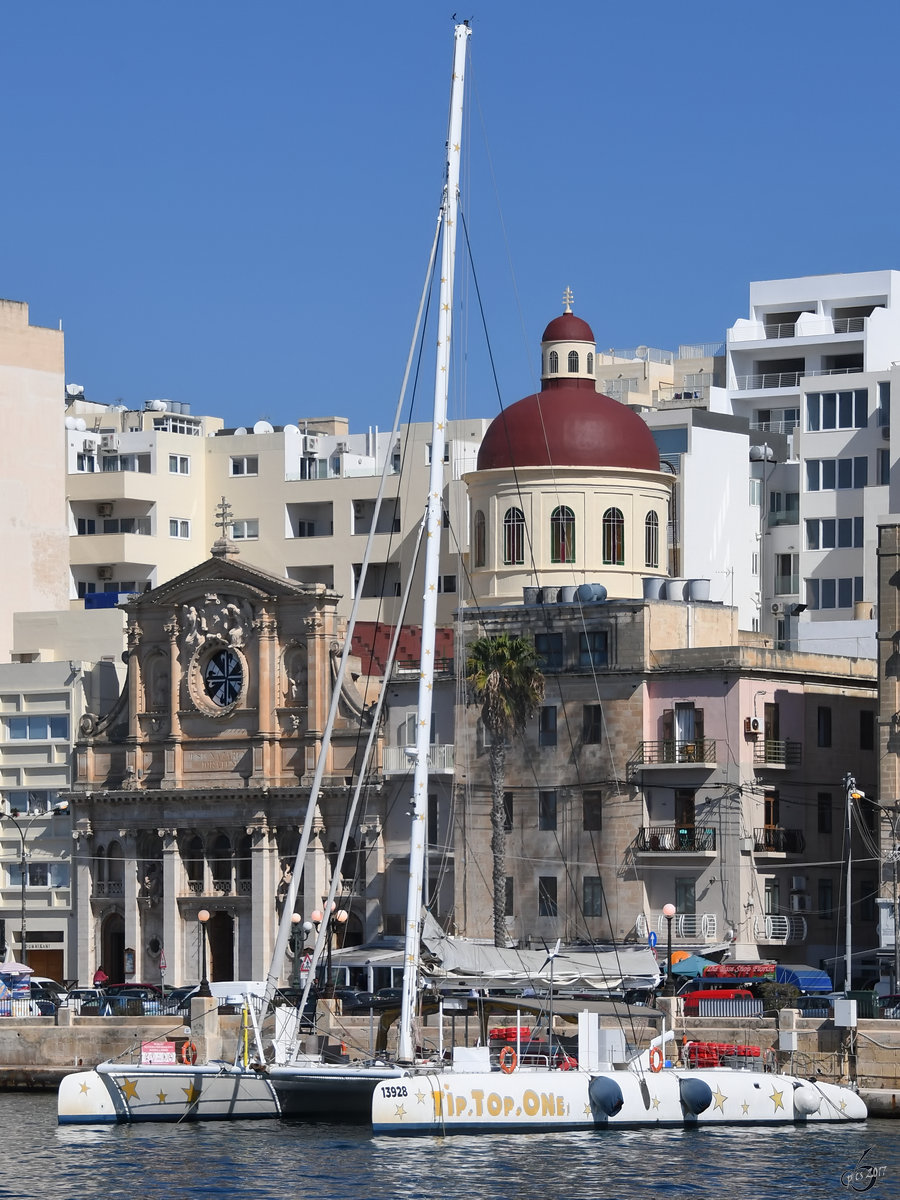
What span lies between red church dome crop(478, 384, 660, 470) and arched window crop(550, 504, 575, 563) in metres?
1.86

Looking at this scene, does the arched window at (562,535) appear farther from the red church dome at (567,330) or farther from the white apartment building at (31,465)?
the white apartment building at (31,465)

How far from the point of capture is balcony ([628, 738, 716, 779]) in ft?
328

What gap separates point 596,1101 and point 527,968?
12.5 metres

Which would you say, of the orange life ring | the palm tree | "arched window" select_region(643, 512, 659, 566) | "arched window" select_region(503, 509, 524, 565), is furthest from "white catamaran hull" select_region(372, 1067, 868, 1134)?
"arched window" select_region(643, 512, 659, 566)

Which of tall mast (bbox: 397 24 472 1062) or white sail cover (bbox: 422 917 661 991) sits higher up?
tall mast (bbox: 397 24 472 1062)

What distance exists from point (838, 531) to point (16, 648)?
116 ft

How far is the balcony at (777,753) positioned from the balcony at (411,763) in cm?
1104

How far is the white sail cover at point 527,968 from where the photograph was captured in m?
83.9

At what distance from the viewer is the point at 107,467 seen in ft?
464

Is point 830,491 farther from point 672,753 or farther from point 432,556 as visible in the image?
point 432,556

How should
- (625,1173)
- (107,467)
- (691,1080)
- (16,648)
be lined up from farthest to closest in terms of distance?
(107,467) → (16,648) → (691,1080) → (625,1173)

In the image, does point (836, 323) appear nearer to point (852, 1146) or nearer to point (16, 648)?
point (16, 648)

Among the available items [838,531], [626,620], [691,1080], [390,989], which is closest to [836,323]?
[838,531]

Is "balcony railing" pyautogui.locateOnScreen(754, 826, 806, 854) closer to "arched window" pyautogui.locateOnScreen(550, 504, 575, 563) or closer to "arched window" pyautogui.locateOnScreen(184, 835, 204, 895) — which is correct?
"arched window" pyautogui.locateOnScreen(550, 504, 575, 563)
